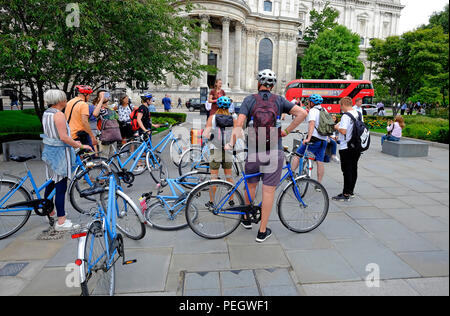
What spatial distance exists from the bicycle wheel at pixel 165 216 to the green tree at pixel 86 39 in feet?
17.3

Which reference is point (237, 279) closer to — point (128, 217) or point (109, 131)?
point (128, 217)

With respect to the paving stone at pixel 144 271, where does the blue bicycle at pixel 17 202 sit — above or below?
above

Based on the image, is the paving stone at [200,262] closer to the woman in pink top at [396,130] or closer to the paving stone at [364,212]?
the paving stone at [364,212]

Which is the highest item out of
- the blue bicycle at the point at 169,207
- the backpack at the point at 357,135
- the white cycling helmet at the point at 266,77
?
the white cycling helmet at the point at 266,77

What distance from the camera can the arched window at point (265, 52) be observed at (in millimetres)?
50875

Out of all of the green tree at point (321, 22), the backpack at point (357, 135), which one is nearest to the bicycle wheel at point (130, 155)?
the backpack at point (357, 135)

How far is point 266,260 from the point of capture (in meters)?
3.50

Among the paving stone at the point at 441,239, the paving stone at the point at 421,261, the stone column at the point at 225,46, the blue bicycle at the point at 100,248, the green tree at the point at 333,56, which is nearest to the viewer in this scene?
the paving stone at the point at 441,239

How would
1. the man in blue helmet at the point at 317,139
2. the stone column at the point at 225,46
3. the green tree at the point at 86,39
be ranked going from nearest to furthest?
the man in blue helmet at the point at 317,139 → the green tree at the point at 86,39 → the stone column at the point at 225,46

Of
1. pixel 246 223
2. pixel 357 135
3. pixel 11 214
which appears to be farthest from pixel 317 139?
pixel 11 214

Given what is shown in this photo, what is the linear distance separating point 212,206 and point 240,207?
14.4 inches

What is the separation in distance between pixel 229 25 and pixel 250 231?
146 feet

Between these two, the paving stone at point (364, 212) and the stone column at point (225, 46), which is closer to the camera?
the paving stone at point (364, 212)
